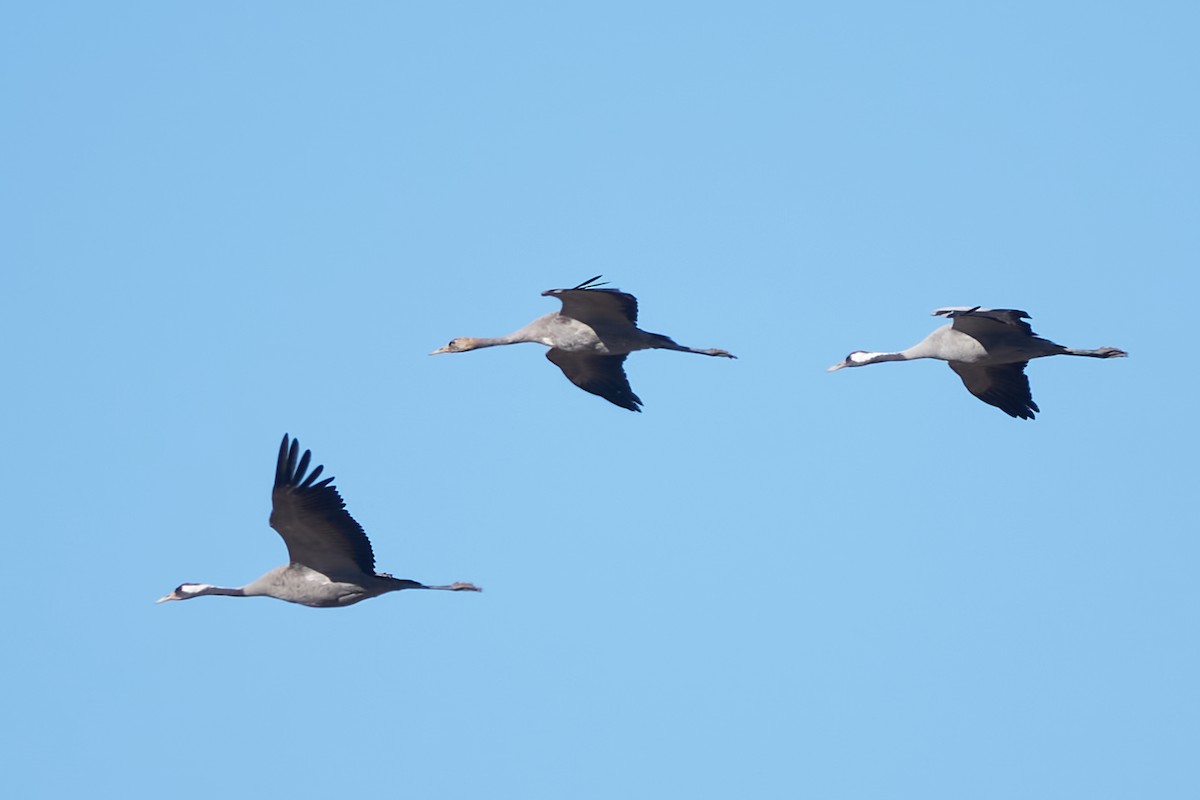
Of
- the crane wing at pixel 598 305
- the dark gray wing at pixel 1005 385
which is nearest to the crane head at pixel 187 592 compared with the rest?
the crane wing at pixel 598 305

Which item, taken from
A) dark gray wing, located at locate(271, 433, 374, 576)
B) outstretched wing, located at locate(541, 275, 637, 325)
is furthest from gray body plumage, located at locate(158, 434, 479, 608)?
outstretched wing, located at locate(541, 275, 637, 325)

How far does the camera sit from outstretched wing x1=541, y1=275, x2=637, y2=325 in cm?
2009

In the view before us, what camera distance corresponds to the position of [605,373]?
21.9 metres

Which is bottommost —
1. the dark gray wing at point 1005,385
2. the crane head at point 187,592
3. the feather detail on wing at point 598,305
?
the crane head at point 187,592

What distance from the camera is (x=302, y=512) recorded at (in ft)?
57.8

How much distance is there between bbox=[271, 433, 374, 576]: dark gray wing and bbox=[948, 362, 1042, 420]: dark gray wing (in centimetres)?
746

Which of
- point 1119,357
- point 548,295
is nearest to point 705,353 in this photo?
point 548,295

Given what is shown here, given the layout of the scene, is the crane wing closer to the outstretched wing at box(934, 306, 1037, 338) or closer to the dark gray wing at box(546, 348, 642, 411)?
the dark gray wing at box(546, 348, 642, 411)

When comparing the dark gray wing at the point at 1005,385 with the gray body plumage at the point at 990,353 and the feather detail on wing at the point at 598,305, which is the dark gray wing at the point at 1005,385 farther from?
the feather detail on wing at the point at 598,305

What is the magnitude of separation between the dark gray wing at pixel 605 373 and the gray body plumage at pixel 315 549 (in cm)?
404

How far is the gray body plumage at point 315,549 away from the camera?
1747 centimetres

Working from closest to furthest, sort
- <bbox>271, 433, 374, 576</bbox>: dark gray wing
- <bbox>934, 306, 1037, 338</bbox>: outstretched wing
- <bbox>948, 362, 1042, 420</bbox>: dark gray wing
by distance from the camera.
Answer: <bbox>271, 433, 374, 576</bbox>: dark gray wing → <bbox>934, 306, 1037, 338</bbox>: outstretched wing → <bbox>948, 362, 1042, 420</bbox>: dark gray wing

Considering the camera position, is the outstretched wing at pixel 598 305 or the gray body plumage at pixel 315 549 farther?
the outstretched wing at pixel 598 305

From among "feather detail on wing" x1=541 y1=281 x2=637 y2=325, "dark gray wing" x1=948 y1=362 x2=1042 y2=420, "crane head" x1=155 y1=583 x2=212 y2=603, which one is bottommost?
"crane head" x1=155 y1=583 x2=212 y2=603
